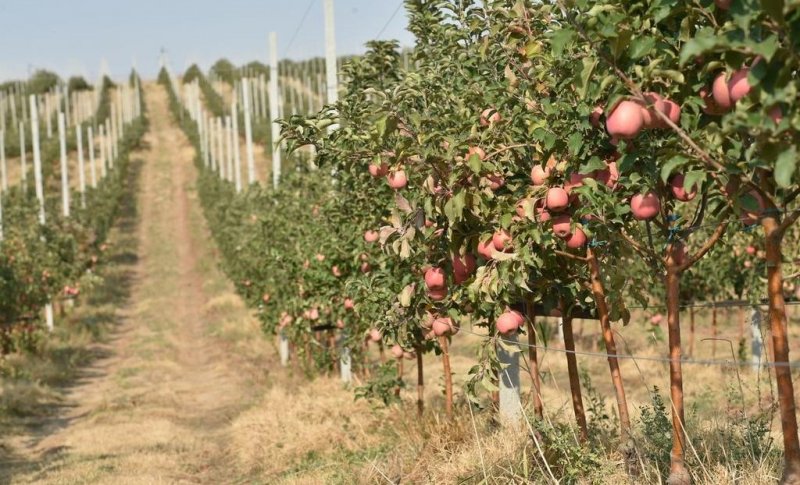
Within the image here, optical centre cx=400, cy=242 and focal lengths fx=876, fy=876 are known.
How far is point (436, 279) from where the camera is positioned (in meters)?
4.18

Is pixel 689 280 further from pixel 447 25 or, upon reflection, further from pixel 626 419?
pixel 626 419

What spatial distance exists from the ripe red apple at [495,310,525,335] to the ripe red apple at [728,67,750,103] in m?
1.69

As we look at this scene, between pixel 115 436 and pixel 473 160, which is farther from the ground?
pixel 473 160

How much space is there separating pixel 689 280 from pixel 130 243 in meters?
26.7

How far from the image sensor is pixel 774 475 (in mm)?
3467

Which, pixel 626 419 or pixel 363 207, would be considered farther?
pixel 363 207

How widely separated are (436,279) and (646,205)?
1437mm

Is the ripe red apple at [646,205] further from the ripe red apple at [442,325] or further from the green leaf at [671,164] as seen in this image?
the ripe red apple at [442,325]

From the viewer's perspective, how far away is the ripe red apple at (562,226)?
11.1 feet

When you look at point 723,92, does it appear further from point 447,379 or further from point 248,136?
point 248,136

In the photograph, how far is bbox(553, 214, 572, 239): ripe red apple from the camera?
338 centimetres

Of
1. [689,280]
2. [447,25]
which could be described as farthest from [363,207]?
[689,280]

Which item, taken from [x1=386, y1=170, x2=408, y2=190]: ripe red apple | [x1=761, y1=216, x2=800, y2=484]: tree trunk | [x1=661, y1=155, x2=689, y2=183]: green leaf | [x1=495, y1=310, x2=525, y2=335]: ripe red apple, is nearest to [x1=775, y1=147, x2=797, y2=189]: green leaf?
[x1=661, y1=155, x2=689, y2=183]: green leaf

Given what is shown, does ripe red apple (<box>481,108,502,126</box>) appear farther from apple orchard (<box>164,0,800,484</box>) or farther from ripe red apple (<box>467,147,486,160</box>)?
ripe red apple (<box>467,147,486,160</box>)
